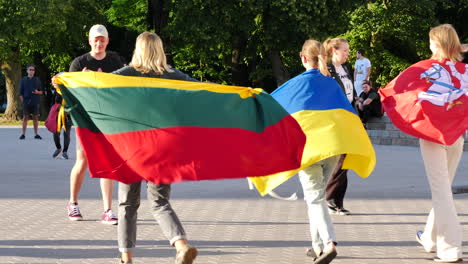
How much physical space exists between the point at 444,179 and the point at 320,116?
116cm

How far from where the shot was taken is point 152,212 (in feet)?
22.0

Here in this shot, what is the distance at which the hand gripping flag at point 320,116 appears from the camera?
7359mm

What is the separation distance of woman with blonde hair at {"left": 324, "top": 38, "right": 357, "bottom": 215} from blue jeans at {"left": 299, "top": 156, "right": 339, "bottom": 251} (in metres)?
2.20

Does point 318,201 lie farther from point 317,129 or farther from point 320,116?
point 320,116

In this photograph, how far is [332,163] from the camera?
24.8ft

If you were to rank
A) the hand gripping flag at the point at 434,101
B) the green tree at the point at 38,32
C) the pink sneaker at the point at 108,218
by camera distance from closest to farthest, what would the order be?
the hand gripping flag at the point at 434,101, the pink sneaker at the point at 108,218, the green tree at the point at 38,32

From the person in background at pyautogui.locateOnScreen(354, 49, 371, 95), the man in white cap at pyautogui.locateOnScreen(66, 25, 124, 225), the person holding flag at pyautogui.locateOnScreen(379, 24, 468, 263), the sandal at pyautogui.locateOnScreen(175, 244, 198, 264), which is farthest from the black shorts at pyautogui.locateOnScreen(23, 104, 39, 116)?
the sandal at pyautogui.locateOnScreen(175, 244, 198, 264)

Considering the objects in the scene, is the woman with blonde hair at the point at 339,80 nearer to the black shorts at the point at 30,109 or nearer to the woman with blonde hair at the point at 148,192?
the woman with blonde hair at the point at 148,192

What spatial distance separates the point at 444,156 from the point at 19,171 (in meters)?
10.00

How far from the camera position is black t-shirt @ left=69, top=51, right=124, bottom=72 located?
9266 mm

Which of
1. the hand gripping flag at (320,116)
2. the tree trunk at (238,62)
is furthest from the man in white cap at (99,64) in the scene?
the tree trunk at (238,62)

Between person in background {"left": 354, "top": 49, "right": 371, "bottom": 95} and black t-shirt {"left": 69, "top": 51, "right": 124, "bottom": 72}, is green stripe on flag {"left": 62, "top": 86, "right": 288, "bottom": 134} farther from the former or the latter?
person in background {"left": 354, "top": 49, "right": 371, "bottom": 95}

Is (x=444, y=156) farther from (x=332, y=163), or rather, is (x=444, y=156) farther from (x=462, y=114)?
(x=332, y=163)

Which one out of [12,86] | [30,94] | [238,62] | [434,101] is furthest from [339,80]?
[12,86]
